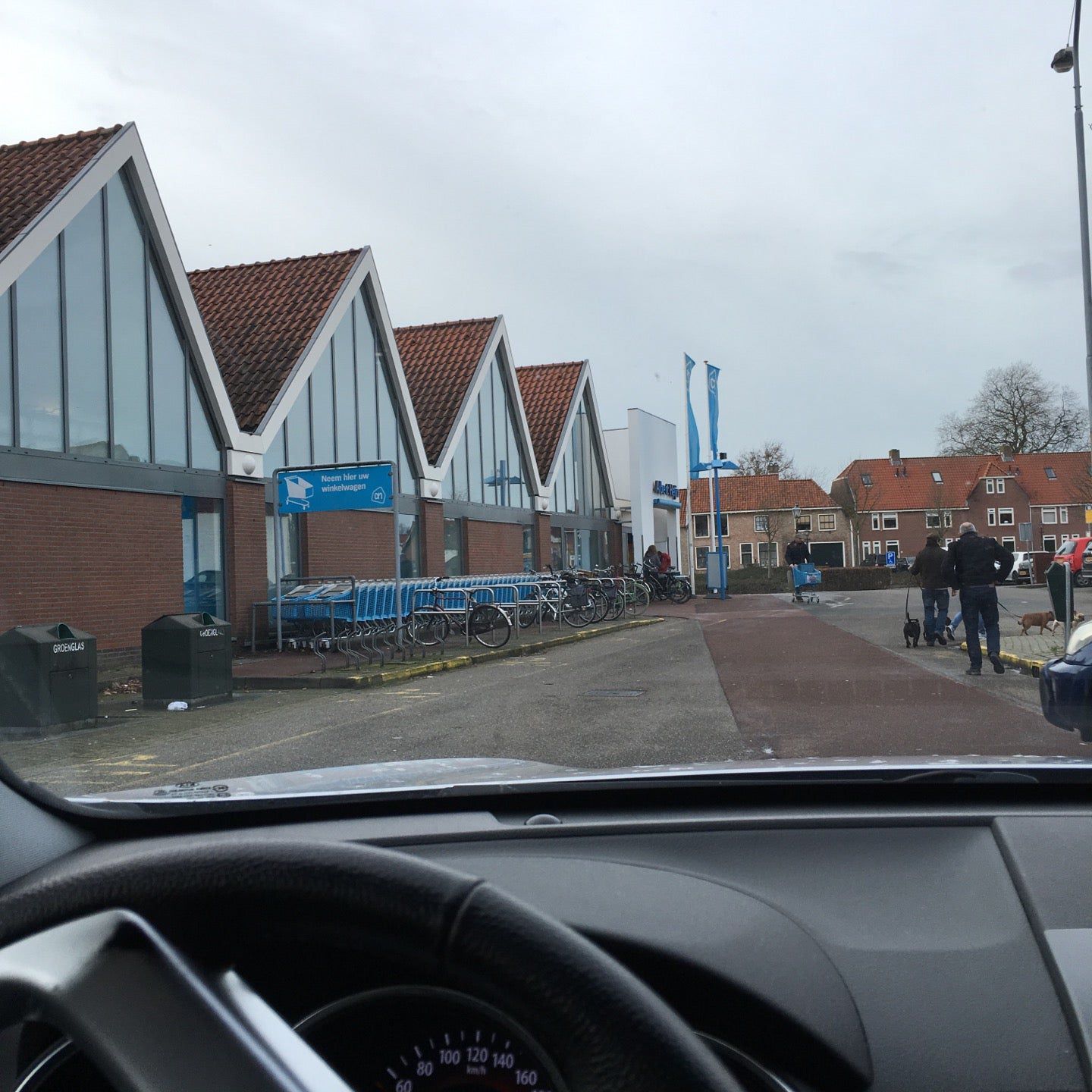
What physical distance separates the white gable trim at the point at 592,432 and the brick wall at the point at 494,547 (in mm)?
3505

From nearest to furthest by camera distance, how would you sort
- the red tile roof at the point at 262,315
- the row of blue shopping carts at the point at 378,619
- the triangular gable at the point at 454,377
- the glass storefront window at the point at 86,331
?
the glass storefront window at the point at 86,331 < the row of blue shopping carts at the point at 378,619 < the red tile roof at the point at 262,315 < the triangular gable at the point at 454,377

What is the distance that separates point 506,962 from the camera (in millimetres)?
1010

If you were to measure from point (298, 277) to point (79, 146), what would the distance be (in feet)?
23.7

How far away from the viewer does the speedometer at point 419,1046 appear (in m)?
1.47

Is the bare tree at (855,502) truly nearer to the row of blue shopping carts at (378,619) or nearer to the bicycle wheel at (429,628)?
the row of blue shopping carts at (378,619)

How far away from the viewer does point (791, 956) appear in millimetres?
1863

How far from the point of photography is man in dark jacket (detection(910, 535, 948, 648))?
16.0 meters

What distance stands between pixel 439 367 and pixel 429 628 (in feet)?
45.5

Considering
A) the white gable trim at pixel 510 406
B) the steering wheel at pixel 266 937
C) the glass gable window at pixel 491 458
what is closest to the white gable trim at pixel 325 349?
the white gable trim at pixel 510 406

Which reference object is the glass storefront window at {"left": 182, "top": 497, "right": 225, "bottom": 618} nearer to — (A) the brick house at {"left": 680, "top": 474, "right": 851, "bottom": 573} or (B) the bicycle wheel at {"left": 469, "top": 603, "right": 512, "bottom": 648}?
(B) the bicycle wheel at {"left": 469, "top": 603, "right": 512, "bottom": 648}

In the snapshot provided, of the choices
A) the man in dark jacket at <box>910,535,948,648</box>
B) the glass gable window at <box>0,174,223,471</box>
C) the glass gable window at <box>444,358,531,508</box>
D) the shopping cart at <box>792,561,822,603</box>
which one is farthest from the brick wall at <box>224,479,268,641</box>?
the shopping cart at <box>792,561,822,603</box>

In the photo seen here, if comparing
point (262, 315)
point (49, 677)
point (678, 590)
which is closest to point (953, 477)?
point (678, 590)

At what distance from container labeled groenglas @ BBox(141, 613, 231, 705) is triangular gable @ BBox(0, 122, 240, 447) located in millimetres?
5098

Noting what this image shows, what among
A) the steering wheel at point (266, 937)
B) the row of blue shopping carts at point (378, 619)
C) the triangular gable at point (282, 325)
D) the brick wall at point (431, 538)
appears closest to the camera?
the steering wheel at point (266, 937)
